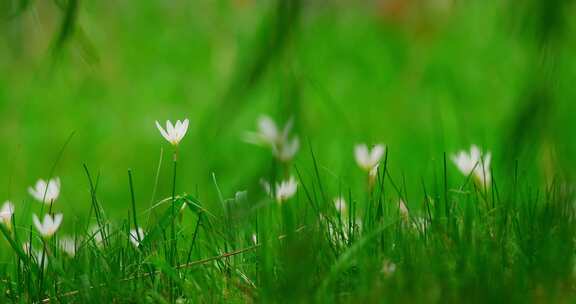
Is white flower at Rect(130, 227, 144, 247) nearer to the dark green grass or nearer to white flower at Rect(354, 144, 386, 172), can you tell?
the dark green grass

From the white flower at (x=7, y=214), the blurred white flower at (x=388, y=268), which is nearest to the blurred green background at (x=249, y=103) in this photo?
the white flower at (x=7, y=214)

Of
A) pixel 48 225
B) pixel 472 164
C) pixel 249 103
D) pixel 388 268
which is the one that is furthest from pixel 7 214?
pixel 249 103

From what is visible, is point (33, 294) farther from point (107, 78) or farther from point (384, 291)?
point (107, 78)

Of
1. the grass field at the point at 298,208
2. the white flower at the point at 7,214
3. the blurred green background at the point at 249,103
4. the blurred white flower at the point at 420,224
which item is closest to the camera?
the grass field at the point at 298,208

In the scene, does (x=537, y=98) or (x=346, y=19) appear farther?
(x=346, y=19)

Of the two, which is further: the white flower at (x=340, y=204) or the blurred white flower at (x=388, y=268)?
the white flower at (x=340, y=204)

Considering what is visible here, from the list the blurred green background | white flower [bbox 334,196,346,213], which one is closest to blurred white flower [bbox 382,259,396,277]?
white flower [bbox 334,196,346,213]

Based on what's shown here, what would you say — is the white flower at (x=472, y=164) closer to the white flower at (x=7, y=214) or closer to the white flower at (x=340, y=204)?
the white flower at (x=340, y=204)

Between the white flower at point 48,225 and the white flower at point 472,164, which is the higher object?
the white flower at point 472,164

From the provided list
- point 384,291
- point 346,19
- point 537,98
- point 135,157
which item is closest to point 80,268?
point 384,291

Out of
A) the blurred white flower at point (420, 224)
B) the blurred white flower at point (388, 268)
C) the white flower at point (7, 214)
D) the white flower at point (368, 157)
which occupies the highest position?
the white flower at point (368, 157)

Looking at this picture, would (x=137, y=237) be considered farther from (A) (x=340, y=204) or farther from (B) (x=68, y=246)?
(A) (x=340, y=204)
